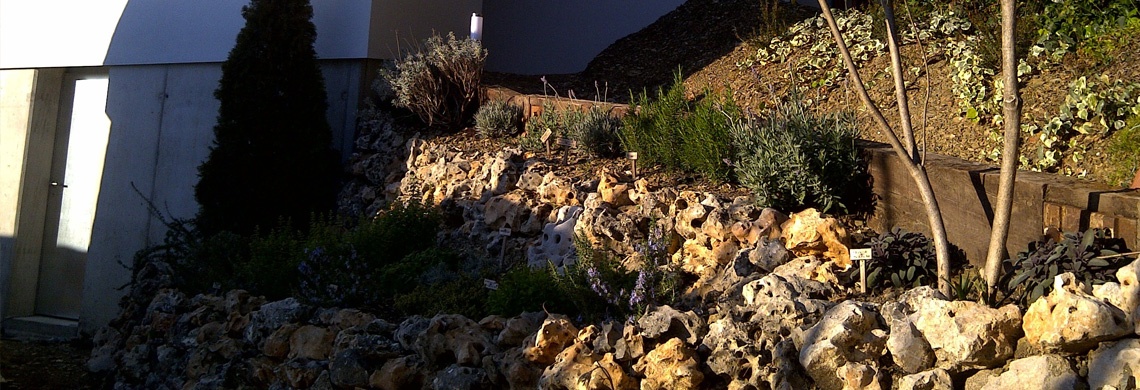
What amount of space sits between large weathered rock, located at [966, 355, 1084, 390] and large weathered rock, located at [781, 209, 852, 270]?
45.5 inches

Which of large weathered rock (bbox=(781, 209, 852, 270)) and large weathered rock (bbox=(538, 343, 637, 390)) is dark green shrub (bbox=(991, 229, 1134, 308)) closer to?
large weathered rock (bbox=(781, 209, 852, 270))

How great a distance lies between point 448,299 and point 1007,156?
10.3ft

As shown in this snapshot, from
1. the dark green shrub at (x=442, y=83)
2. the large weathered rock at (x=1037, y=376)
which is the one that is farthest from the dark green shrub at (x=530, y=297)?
the dark green shrub at (x=442, y=83)

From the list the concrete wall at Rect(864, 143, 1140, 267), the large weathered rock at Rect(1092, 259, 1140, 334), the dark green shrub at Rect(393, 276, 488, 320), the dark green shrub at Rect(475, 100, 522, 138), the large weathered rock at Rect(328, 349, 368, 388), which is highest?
the dark green shrub at Rect(475, 100, 522, 138)

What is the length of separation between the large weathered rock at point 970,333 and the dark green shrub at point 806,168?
58.4 inches

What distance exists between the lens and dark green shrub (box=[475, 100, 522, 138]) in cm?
A: 773

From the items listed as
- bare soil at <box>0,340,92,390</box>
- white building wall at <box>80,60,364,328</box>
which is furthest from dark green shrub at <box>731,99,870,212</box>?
white building wall at <box>80,60,364,328</box>

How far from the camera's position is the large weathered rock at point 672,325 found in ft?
13.4

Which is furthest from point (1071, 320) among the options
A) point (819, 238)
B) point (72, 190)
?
point (72, 190)

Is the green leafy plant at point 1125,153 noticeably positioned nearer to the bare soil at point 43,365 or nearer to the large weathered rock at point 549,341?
the large weathered rock at point 549,341

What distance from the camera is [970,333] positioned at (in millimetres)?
3342

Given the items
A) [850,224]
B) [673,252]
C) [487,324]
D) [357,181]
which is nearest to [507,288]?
[487,324]

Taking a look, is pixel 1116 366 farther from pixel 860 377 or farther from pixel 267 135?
pixel 267 135

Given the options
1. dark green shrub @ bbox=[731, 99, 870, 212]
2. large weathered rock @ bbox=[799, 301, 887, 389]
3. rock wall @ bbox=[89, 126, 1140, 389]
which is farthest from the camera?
dark green shrub @ bbox=[731, 99, 870, 212]
